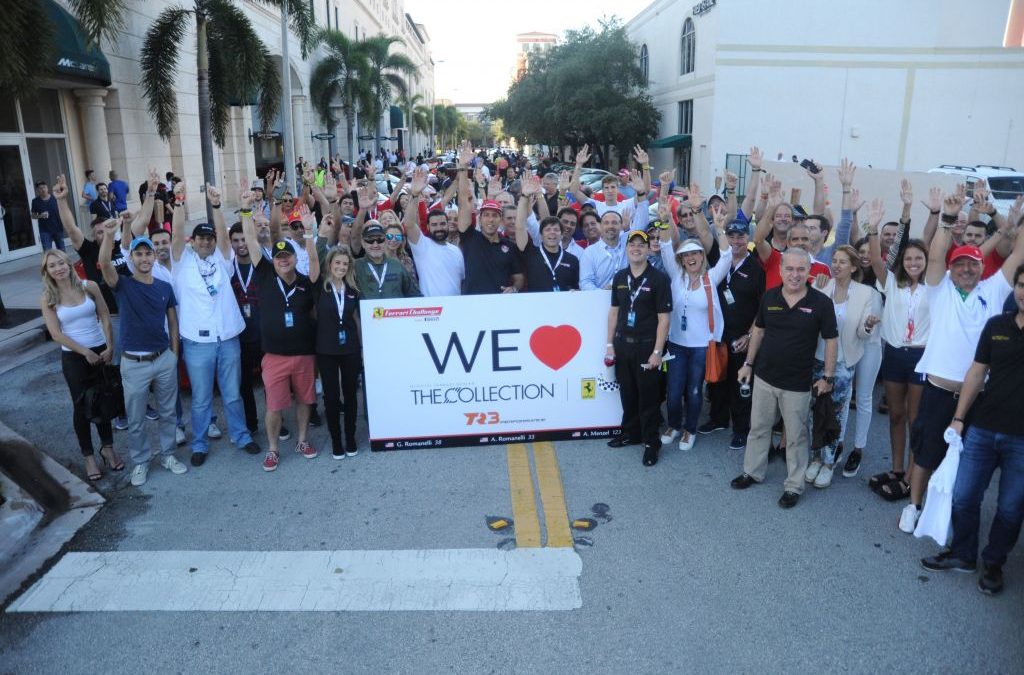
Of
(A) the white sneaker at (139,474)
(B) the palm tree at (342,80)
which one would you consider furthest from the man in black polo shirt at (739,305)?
(B) the palm tree at (342,80)

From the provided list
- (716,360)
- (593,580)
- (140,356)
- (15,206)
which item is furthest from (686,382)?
(15,206)

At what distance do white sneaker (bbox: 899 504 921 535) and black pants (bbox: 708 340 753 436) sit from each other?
1.38m

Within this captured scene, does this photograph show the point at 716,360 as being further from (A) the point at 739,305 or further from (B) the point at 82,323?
(B) the point at 82,323

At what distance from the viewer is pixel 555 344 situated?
20.0 feet

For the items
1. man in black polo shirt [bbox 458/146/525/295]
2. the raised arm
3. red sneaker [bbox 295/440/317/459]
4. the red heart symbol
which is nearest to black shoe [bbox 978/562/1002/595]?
the red heart symbol

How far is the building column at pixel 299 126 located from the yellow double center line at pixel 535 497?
34887mm

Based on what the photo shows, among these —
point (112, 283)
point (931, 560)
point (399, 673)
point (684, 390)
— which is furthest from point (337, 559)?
point (931, 560)

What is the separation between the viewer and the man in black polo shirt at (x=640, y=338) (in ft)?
18.4

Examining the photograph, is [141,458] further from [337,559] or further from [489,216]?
[489,216]

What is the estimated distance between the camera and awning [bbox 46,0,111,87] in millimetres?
13828

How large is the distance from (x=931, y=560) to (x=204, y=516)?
15.8 feet

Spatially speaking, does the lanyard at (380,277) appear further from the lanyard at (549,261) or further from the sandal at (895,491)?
the sandal at (895,491)

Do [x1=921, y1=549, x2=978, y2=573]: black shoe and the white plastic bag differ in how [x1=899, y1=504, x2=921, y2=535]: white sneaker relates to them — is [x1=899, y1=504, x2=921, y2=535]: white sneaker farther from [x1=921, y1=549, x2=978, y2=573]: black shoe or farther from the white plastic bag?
the white plastic bag

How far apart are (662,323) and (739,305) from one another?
2.57ft
